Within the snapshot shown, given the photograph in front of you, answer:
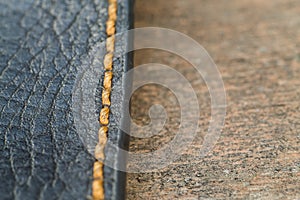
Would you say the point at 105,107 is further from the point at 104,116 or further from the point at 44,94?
the point at 44,94

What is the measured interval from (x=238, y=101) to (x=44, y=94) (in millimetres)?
429

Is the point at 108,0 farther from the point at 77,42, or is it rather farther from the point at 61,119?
the point at 61,119

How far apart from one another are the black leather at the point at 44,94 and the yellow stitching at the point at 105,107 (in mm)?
10

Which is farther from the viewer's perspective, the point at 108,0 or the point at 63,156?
the point at 108,0

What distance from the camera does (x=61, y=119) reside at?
0.91 metres

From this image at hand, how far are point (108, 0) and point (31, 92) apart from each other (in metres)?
0.30

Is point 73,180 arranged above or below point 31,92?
below

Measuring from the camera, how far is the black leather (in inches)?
32.1

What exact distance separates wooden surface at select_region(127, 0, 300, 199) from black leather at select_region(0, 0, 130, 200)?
0.14 m

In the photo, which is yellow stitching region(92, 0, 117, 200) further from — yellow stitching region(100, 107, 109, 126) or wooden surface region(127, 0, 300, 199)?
wooden surface region(127, 0, 300, 199)

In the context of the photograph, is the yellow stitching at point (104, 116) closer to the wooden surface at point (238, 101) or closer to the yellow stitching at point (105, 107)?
the yellow stitching at point (105, 107)

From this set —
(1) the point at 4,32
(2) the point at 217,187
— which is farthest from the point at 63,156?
(1) the point at 4,32

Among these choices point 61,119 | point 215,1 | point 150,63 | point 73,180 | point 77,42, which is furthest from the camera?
point 215,1

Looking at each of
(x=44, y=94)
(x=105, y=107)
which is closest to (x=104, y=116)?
(x=105, y=107)
